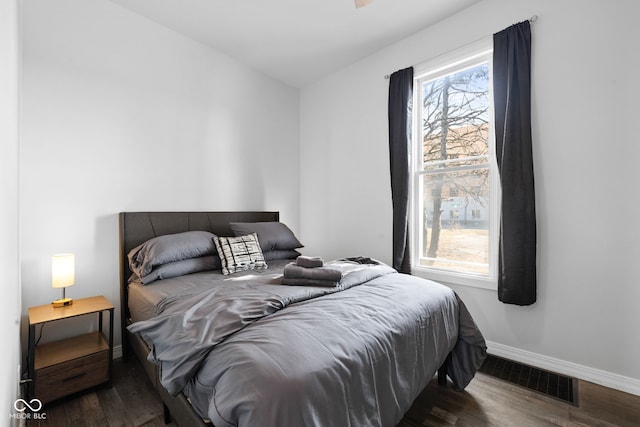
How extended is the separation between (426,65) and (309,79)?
1.67 meters

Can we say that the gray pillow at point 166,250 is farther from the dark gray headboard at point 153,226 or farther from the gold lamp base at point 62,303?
the gold lamp base at point 62,303

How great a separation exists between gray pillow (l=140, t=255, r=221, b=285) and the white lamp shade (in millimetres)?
446

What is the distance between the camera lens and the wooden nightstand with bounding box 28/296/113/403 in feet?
5.71

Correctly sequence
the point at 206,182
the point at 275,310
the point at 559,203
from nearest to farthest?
1. the point at 275,310
2. the point at 559,203
3. the point at 206,182

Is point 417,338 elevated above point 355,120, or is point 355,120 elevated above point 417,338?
point 355,120

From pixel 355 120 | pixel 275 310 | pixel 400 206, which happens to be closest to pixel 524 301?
pixel 400 206

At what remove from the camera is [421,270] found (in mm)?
2975

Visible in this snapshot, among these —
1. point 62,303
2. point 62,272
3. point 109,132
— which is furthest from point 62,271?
point 109,132

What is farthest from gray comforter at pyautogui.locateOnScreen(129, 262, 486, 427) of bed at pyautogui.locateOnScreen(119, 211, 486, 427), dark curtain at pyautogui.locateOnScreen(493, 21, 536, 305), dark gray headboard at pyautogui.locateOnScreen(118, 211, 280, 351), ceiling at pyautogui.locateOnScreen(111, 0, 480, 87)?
ceiling at pyautogui.locateOnScreen(111, 0, 480, 87)

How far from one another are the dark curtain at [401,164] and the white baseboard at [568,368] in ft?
3.38

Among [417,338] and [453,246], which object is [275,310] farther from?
[453,246]

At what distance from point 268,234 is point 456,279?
1.90m

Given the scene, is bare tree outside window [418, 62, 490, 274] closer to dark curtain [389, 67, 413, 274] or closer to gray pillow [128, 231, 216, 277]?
dark curtain [389, 67, 413, 274]

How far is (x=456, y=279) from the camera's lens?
2.73 meters
